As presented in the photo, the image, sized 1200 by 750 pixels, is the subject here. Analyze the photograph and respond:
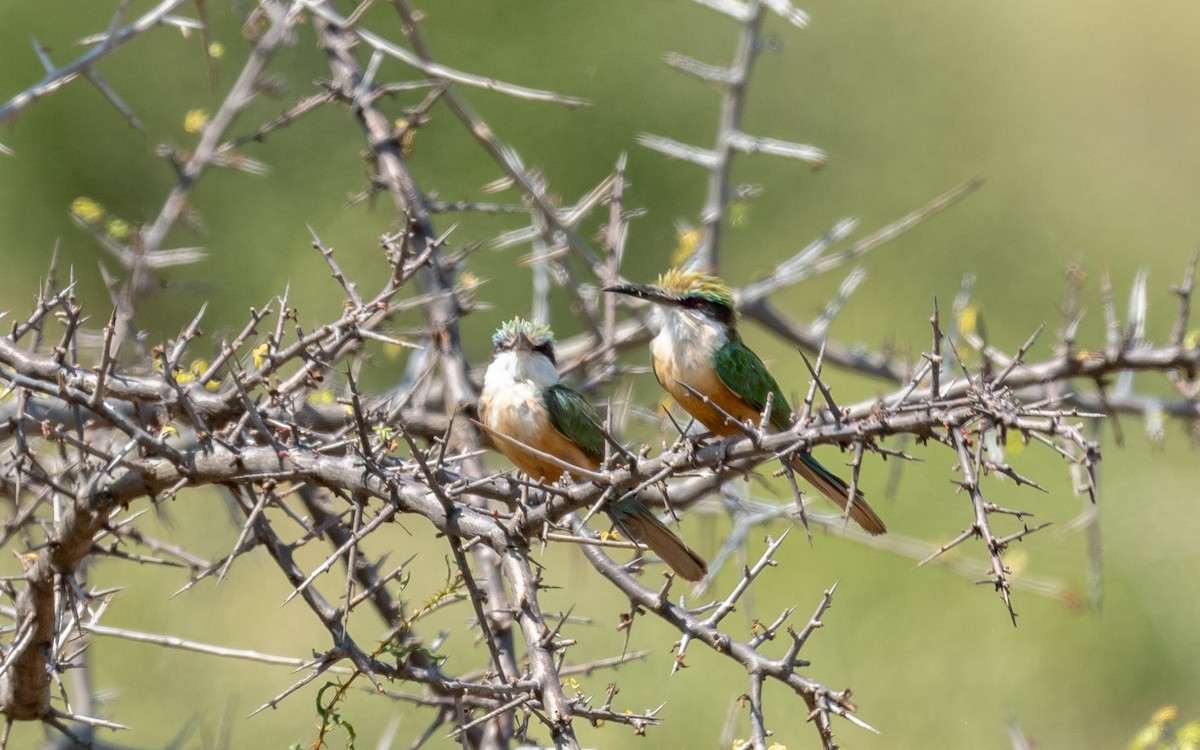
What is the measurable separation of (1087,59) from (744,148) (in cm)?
1028

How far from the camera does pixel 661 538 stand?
4.14 m

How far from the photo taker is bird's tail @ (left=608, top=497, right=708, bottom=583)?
409 centimetres

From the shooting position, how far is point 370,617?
389 inches

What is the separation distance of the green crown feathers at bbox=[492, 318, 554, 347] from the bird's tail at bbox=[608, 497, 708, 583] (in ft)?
3.66

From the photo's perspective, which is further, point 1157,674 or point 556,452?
point 1157,674

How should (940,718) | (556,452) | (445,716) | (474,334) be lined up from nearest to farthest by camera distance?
(445,716) → (556,452) → (940,718) → (474,334)

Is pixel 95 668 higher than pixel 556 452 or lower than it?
higher

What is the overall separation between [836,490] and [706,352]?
78 centimetres

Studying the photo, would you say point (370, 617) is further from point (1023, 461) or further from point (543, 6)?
point (543, 6)

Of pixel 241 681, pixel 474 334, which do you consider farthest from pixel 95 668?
pixel 474 334

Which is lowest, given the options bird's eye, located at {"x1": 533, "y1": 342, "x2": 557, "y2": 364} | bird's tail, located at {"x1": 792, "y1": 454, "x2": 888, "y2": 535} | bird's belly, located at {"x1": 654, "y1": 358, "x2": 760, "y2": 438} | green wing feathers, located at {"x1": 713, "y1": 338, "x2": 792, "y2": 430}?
bird's tail, located at {"x1": 792, "y1": 454, "x2": 888, "y2": 535}

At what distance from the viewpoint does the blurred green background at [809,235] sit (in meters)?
9.16

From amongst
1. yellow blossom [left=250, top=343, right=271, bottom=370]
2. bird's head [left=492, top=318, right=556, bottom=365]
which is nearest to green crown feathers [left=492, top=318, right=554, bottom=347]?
bird's head [left=492, top=318, right=556, bottom=365]

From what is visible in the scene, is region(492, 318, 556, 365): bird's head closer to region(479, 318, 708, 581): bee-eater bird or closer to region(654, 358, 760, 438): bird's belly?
region(479, 318, 708, 581): bee-eater bird
